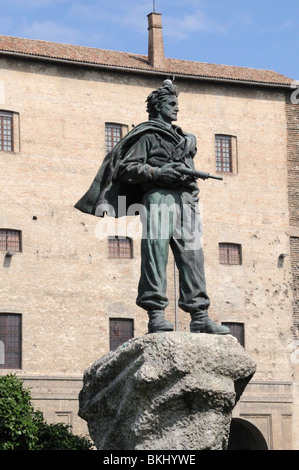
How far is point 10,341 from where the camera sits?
3503 centimetres

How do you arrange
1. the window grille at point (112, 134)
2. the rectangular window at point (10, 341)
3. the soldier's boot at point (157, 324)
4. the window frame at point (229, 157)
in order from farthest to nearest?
the window frame at point (229, 157), the window grille at point (112, 134), the rectangular window at point (10, 341), the soldier's boot at point (157, 324)

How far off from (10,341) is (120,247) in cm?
452

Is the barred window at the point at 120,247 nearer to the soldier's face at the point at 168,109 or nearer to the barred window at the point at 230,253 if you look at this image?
the barred window at the point at 230,253

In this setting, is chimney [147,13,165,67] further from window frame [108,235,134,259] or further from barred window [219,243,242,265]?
barred window [219,243,242,265]

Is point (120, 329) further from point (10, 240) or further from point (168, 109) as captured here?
point (168, 109)

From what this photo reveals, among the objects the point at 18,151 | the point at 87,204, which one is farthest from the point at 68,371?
the point at 87,204

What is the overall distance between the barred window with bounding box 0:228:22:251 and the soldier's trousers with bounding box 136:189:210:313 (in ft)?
81.1

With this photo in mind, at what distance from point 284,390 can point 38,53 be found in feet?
41.7

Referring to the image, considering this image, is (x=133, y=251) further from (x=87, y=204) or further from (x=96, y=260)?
(x=87, y=204)

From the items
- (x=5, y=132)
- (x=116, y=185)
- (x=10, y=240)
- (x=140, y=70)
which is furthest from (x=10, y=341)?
(x=116, y=185)

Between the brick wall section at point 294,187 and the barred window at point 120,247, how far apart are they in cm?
562

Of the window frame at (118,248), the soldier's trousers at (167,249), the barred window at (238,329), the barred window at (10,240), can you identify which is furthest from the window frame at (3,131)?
the soldier's trousers at (167,249)

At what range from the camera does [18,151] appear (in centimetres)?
3631

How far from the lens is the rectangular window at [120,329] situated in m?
36.4
